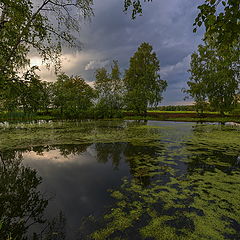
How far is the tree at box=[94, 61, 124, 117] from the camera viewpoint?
3756 cm

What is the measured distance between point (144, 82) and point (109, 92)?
8.73 meters

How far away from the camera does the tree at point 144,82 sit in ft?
119

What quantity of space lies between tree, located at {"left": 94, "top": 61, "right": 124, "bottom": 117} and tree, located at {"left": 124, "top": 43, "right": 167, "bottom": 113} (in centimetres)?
236

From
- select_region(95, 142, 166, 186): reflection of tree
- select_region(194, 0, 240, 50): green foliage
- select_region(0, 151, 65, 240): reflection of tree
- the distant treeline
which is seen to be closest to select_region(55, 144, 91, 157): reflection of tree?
select_region(95, 142, 166, 186): reflection of tree

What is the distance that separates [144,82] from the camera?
121 feet

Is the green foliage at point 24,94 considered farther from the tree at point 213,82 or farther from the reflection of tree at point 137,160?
the tree at point 213,82

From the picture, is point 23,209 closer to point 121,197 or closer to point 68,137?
point 121,197

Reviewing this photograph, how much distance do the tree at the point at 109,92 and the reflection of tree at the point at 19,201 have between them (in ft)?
102

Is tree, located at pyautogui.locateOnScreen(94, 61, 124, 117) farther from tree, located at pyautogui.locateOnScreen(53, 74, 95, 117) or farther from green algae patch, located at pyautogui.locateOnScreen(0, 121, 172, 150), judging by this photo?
green algae patch, located at pyautogui.locateOnScreen(0, 121, 172, 150)

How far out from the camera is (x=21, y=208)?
392cm

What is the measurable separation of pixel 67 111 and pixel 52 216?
36014mm

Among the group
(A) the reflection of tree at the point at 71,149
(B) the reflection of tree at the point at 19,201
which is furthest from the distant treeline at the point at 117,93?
(B) the reflection of tree at the point at 19,201

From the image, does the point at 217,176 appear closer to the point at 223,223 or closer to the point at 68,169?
the point at 223,223

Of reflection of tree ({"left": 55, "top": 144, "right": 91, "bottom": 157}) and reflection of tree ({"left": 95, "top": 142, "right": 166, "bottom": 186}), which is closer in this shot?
reflection of tree ({"left": 95, "top": 142, "right": 166, "bottom": 186})
